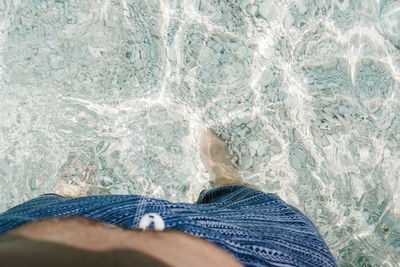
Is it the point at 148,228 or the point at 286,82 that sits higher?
the point at 286,82

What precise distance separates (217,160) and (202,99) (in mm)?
393

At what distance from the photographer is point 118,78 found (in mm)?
2000

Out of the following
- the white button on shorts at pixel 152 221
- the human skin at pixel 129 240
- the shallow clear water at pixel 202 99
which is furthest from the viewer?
the shallow clear water at pixel 202 99

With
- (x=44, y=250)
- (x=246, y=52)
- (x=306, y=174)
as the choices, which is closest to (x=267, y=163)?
(x=306, y=174)

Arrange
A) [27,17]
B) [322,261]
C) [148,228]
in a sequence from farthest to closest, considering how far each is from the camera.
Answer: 1. [27,17]
2. [322,261]
3. [148,228]

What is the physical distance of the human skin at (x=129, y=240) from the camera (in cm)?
73

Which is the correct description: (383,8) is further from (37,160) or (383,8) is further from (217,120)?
(37,160)

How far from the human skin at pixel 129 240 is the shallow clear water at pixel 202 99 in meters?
1.13

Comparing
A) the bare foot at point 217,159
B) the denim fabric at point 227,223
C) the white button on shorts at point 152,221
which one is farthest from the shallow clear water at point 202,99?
the white button on shorts at point 152,221

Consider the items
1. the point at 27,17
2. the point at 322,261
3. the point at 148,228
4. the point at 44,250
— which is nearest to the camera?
the point at 44,250

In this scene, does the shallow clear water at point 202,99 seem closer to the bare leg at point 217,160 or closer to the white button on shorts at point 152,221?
the bare leg at point 217,160

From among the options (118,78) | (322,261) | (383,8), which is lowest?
(322,261)

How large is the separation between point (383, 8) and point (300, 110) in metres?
0.79

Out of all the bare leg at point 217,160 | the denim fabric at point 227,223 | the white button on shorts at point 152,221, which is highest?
the white button on shorts at point 152,221
